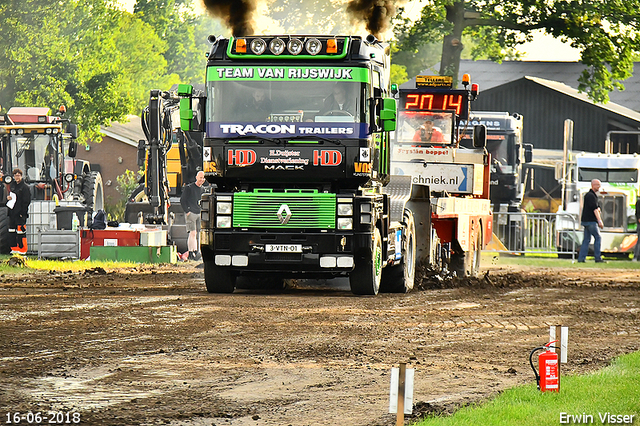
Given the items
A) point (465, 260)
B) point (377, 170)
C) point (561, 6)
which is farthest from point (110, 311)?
point (561, 6)

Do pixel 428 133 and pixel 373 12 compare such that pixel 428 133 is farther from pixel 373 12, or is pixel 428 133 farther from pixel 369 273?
pixel 369 273

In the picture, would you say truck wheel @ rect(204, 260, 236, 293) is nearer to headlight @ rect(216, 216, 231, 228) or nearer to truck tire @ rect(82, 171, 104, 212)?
headlight @ rect(216, 216, 231, 228)

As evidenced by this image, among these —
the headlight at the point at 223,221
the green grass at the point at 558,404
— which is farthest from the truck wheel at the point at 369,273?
the green grass at the point at 558,404

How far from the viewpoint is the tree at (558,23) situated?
3488 cm

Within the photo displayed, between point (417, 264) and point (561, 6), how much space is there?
60.3 feet

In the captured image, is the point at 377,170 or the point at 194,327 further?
the point at 377,170

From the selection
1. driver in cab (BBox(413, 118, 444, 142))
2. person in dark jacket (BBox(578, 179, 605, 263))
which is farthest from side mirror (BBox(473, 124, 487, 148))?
person in dark jacket (BBox(578, 179, 605, 263))

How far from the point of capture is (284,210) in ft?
51.6

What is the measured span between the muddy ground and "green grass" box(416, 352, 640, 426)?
327 mm

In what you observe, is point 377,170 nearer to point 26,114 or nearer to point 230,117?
point 230,117

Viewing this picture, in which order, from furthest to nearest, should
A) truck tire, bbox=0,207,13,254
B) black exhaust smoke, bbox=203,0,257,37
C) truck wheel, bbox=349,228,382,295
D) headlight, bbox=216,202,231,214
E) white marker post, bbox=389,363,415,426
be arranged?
truck tire, bbox=0,207,13,254, black exhaust smoke, bbox=203,0,257,37, truck wheel, bbox=349,228,382,295, headlight, bbox=216,202,231,214, white marker post, bbox=389,363,415,426

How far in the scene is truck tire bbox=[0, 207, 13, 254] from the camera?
87.1 ft

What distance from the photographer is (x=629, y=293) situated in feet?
62.9

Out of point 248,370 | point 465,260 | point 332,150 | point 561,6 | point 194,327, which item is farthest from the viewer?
point 561,6
